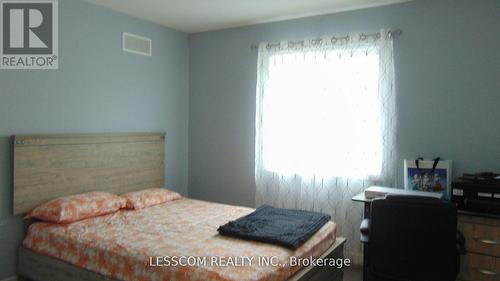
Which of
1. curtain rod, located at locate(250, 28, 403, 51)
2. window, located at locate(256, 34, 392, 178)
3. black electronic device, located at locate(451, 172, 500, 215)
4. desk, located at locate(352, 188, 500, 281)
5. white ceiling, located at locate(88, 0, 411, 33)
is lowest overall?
desk, located at locate(352, 188, 500, 281)

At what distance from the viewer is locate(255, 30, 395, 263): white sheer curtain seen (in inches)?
134

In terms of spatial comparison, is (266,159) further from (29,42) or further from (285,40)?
(29,42)

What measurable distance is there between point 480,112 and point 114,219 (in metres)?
3.23

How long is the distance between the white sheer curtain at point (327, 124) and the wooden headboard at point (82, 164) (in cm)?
125

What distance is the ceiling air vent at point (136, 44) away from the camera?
3.83 meters

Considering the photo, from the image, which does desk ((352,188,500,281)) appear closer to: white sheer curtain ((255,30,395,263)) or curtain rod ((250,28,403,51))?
white sheer curtain ((255,30,395,263))

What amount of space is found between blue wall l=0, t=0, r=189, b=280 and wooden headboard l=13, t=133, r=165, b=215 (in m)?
0.12

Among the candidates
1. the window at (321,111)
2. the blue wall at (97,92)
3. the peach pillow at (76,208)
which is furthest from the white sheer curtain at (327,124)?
the peach pillow at (76,208)

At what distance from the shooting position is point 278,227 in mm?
2672

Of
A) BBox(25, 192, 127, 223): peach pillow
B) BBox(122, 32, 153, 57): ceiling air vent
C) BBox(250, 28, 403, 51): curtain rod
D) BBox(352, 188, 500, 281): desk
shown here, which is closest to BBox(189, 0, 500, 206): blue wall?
BBox(250, 28, 403, 51): curtain rod

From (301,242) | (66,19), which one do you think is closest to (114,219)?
(301,242)

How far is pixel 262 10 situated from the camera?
3676mm

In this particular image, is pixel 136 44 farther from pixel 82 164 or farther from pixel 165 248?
pixel 165 248

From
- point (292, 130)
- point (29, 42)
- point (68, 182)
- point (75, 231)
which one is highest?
point (29, 42)
